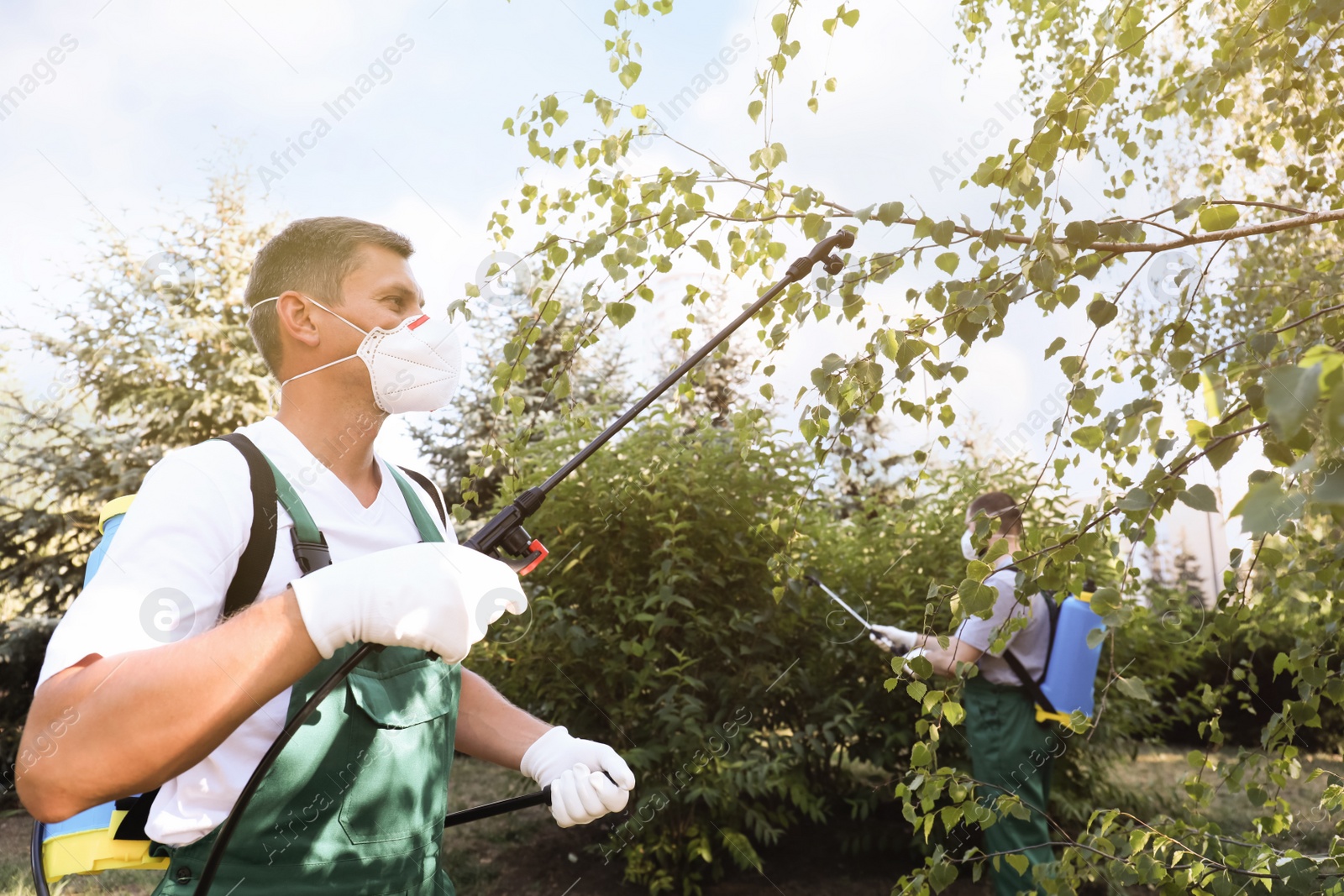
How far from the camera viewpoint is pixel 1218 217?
1.59m

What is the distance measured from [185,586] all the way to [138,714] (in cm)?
23

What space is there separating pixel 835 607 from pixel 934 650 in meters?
0.57

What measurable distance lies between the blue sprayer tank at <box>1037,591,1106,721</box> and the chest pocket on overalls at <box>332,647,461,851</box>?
3.41m

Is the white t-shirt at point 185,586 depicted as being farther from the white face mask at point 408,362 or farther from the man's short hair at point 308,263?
the man's short hair at point 308,263

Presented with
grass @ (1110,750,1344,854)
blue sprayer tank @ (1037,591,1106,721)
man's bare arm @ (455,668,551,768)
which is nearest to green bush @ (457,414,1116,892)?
blue sprayer tank @ (1037,591,1106,721)

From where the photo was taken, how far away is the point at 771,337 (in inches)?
86.0

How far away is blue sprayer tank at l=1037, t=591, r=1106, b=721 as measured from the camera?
13.9 feet

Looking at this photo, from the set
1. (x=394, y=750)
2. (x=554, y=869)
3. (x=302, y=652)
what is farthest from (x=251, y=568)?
(x=554, y=869)

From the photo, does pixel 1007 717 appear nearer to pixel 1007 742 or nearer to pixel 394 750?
pixel 1007 742

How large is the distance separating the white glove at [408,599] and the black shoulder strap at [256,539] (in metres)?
0.15

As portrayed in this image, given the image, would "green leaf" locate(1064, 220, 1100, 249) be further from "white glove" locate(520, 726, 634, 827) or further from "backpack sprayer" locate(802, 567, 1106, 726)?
"backpack sprayer" locate(802, 567, 1106, 726)

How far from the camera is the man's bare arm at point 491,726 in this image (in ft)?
6.35

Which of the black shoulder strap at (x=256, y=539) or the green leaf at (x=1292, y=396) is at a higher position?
the green leaf at (x=1292, y=396)

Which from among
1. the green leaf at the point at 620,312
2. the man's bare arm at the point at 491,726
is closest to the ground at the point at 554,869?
the man's bare arm at the point at 491,726
